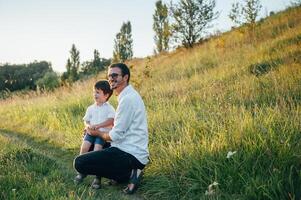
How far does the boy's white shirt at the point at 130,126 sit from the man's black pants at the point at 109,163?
0.09 meters

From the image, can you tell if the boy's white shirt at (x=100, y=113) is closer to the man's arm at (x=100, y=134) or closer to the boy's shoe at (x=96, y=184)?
the man's arm at (x=100, y=134)

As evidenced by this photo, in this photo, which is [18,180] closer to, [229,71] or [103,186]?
[103,186]

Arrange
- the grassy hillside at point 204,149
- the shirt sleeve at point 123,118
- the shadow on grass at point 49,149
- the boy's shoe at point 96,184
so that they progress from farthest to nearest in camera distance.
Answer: the shadow on grass at point 49,149 → the boy's shoe at point 96,184 → the shirt sleeve at point 123,118 → the grassy hillside at point 204,149

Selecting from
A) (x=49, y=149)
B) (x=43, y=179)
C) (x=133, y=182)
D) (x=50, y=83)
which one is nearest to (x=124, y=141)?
(x=133, y=182)

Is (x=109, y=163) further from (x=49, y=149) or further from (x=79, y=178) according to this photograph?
(x=49, y=149)

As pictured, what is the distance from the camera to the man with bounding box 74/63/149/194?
5156 mm

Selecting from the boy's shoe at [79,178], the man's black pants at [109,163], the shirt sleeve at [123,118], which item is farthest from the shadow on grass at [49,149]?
the shirt sleeve at [123,118]

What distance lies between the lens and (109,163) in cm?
529

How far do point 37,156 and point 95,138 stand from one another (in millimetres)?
1296

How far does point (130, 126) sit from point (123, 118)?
0.59 feet

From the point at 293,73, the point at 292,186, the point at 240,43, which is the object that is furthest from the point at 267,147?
the point at 240,43

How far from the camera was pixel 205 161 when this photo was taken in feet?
16.2

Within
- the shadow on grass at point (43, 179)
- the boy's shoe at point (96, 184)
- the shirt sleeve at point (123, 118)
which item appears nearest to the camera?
the shadow on grass at point (43, 179)

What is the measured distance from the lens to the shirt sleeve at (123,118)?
16.8 feet
